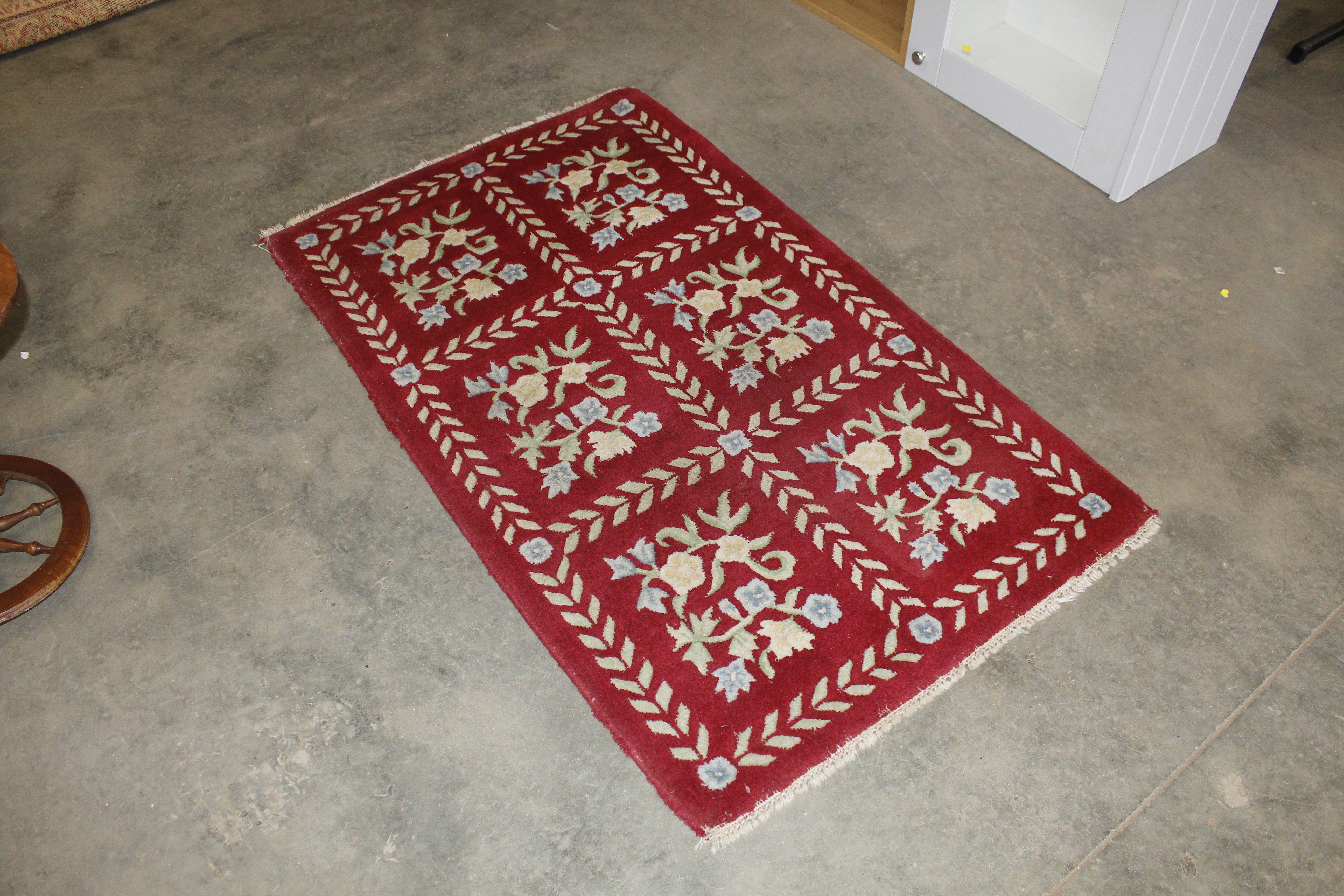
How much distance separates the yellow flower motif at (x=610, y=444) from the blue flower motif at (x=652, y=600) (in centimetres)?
33

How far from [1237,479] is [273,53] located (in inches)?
121

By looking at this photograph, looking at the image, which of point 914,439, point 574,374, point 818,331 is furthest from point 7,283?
point 914,439

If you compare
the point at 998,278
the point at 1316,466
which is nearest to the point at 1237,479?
the point at 1316,466

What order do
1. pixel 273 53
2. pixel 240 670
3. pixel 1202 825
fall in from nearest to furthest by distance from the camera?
1. pixel 1202 825
2. pixel 240 670
3. pixel 273 53

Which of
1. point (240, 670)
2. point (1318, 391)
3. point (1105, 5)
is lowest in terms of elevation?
point (240, 670)

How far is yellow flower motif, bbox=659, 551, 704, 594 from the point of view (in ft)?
5.74

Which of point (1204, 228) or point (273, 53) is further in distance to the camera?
point (273, 53)

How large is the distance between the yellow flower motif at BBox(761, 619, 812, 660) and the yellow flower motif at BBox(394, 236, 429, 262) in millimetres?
1353

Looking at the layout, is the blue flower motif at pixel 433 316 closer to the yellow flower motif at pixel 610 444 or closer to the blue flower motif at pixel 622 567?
the yellow flower motif at pixel 610 444

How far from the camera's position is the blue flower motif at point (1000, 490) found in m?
1.85

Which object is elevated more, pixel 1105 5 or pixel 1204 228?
pixel 1105 5

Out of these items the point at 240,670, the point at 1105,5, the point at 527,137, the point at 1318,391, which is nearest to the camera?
the point at 240,670

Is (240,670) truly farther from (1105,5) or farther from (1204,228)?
(1105,5)

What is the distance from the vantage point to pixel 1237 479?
73.4 inches
